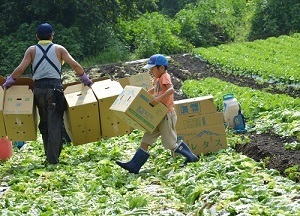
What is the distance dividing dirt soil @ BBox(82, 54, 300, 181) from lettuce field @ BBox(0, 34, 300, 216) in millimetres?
25

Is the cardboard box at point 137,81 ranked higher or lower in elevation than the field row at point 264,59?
higher

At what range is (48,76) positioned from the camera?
10.4 metres

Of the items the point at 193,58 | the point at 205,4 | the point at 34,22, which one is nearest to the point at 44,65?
the point at 193,58

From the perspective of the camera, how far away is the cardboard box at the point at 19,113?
10.4 metres

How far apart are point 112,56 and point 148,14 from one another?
5755mm

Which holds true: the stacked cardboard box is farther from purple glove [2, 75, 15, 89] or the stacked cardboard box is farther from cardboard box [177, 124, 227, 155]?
purple glove [2, 75, 15, 89]

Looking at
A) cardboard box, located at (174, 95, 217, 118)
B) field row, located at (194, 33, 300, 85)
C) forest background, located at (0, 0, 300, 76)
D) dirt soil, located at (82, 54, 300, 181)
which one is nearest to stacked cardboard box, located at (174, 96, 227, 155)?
cardboard box, located at (174, 95, 217, 118)

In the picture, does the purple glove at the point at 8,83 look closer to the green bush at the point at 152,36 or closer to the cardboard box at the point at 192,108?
the cardboard box at the point at 192,108

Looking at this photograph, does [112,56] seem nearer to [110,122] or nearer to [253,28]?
[253,28]

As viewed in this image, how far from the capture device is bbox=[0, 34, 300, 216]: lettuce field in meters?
7.26

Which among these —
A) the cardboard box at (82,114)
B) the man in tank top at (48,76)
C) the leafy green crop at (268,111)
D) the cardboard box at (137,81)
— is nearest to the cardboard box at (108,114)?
the cardboard box at (82,114)

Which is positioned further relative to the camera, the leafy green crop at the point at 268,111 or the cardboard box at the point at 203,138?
the leafy green crop at the point at 268,111

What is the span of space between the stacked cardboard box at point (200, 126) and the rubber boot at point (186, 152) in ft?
1.90

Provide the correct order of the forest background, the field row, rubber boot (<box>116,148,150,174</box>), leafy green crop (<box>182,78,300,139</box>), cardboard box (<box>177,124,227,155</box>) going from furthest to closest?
the forest background < the field row < leafy green crop (<box>182,78,300,139</box>) < cardboard box (<box>177,124,227,155</box>) < rubber boot (<box>116,148,150,174</box>)
